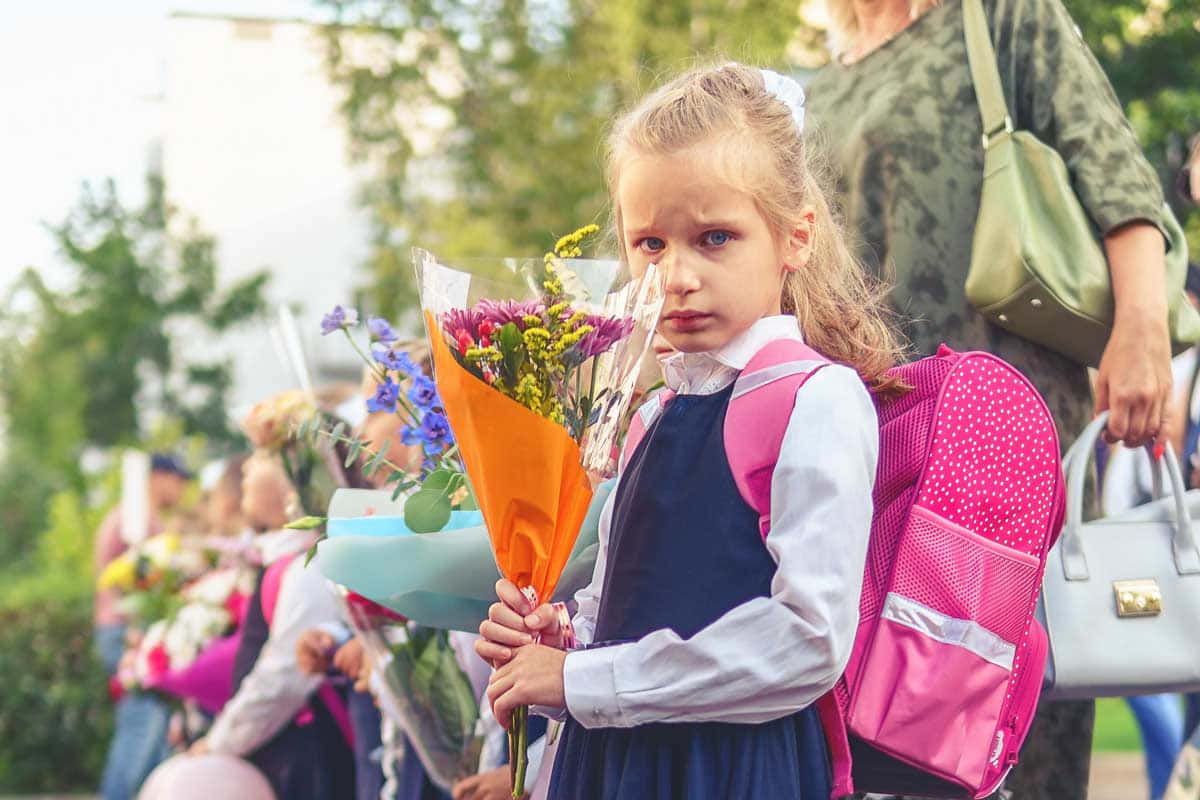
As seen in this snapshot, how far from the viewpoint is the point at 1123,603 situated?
2477 millimetres

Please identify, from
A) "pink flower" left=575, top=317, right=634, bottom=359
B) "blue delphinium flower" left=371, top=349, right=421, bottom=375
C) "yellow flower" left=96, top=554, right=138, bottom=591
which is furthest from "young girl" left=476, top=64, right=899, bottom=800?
"yellow flower" left=96, top=554, right=138, bottom=591

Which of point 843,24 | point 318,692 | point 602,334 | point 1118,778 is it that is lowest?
point 1118,778

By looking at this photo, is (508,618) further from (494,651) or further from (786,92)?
(786,92)

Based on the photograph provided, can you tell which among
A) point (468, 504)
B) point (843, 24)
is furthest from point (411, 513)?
point (843, 24)

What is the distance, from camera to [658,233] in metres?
2.24

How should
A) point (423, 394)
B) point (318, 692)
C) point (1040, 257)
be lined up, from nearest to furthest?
point (423, 394)
point (1040, 257)
point (318, 692)

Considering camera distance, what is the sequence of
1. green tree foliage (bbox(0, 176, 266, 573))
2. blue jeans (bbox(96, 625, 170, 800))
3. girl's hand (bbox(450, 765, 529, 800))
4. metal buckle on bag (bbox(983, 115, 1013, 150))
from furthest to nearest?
1. green tree foliage (bbox(0, 176, 266, 573))
2. blue jeans (bbox(96, 625, 170, 800))
3. girl's hand (bbox(450, 765, 529, 800))
4. metal buckle on bag (bbox(983, 115, 1013, 150))

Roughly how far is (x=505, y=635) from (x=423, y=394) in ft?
1.91

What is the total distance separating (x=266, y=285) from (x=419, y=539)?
23936mm

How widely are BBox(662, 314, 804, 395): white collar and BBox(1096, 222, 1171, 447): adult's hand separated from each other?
0.69 metres

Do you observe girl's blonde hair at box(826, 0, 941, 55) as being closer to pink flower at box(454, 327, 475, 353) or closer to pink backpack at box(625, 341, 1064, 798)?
pink backpack at box(625, 341, 1064, 798)

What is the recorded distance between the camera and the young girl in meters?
1.99

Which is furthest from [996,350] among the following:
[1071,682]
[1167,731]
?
[1167,731]

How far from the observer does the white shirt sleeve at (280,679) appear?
14.1 ft
